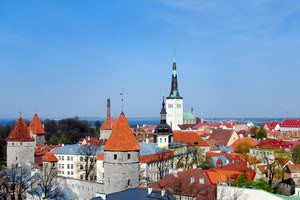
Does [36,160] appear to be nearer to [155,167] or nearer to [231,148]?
[155,167]

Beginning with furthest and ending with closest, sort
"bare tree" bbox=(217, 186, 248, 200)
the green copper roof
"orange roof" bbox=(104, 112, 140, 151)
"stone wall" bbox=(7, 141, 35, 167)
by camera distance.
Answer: the green copper roof, "stone wall" bbox=(7, 141, 35, 167), "orange roof" bbox=(104, 112, 140, 151), "bare tree" bbox=(217, 186, 248, 200)

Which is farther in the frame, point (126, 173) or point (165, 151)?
point (165, 151)

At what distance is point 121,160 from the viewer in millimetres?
32656

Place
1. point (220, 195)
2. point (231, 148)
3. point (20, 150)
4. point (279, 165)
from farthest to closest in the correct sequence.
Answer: point (231, 148)
point (20, 150)
point (279, 165)
point (220, 195)

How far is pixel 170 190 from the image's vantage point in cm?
2819

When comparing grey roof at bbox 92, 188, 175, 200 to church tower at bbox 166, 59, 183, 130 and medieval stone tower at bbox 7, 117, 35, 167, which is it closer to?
medieval stone tower at bbox 7, 117, 35, 167

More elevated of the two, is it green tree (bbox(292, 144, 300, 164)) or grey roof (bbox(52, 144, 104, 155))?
grey roof (bbox(52, 144, 104, 155))

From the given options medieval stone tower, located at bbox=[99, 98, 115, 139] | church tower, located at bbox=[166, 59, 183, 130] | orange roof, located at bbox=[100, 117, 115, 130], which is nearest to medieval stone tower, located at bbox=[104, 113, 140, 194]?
medieval stone tower, located at bbox=[99, 98, 115, 139]

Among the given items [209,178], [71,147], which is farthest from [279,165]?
[71,147]

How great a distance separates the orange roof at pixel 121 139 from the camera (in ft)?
108

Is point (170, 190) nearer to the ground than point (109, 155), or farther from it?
nearer to the ground

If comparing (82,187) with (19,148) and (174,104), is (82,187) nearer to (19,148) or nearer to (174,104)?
(19,148)

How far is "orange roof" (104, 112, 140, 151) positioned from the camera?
32.9 metres

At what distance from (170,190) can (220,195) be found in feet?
11.2
